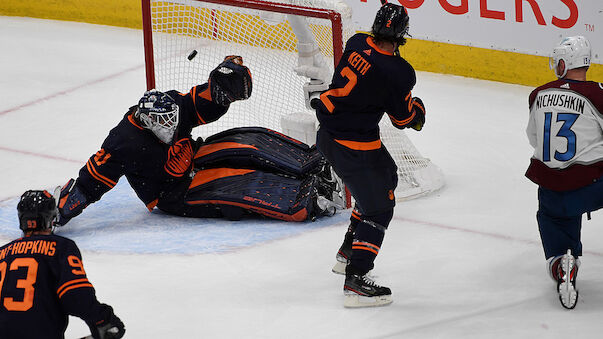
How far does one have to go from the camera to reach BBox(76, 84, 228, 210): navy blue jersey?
4746 millimetres

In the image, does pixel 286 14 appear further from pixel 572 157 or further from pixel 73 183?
pixel 572 157

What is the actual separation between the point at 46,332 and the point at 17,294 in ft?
0.47

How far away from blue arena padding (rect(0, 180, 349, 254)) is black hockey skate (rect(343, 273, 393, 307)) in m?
0.77

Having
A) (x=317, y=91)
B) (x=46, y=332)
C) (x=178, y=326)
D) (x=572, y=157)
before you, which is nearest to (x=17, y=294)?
(x=46, y=332)

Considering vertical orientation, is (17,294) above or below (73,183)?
above

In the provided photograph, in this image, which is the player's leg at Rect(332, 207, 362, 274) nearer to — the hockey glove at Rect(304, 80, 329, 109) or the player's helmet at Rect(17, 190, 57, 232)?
the hockey glove at Rect(304, 80, 329, 109)

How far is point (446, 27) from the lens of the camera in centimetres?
687

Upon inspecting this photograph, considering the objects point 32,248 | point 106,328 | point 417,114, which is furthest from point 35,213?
point 417,114

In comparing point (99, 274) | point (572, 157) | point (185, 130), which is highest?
point (572, 157)

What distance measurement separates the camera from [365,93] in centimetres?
384

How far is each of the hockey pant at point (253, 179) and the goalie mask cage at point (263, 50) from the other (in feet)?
1.55

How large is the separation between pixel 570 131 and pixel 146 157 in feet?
6.44

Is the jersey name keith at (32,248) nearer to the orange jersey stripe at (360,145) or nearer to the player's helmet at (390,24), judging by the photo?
the orange jersey stripe at (360,145)

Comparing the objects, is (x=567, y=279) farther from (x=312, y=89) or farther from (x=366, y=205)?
(x=312, y=89)
